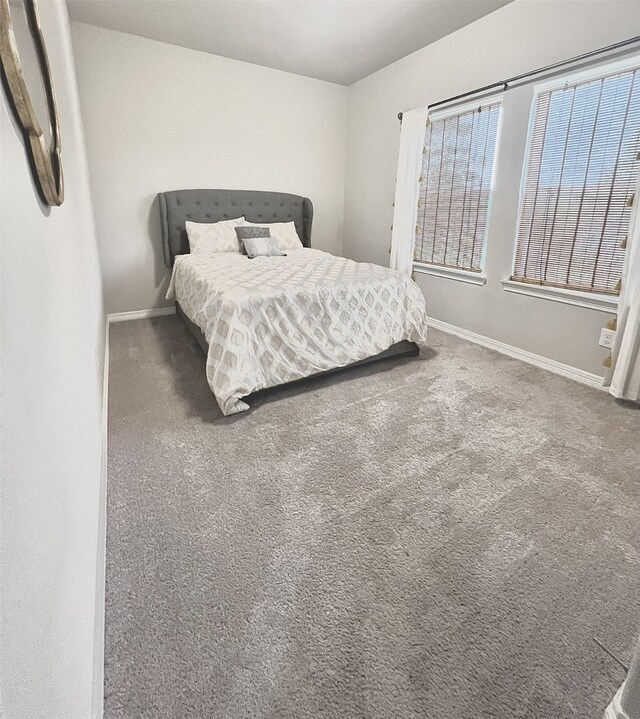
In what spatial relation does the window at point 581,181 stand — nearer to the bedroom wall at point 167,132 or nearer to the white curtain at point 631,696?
the white curtain at point 631,696

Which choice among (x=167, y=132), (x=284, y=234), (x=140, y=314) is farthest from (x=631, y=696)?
(x=167, y=132)

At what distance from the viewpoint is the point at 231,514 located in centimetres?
153

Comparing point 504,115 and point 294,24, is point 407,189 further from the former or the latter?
point 294,24

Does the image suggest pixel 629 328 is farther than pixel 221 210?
No

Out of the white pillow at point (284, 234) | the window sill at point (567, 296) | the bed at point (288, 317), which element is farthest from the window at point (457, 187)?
the white pillow at point (284, 234)

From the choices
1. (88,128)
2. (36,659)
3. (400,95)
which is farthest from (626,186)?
(88,128)

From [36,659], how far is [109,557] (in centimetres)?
91

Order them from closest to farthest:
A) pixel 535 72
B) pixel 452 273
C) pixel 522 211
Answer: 1. pixel 535 72
2. pixel 522 211
3. pixel 452 273

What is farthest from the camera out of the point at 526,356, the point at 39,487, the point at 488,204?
the point at 488,204

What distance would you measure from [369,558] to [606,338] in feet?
7.64

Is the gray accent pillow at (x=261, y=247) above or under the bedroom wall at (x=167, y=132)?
under

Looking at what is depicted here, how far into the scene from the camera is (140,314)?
4199mm

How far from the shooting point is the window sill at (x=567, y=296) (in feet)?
8.57

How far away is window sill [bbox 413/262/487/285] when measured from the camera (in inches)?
137
